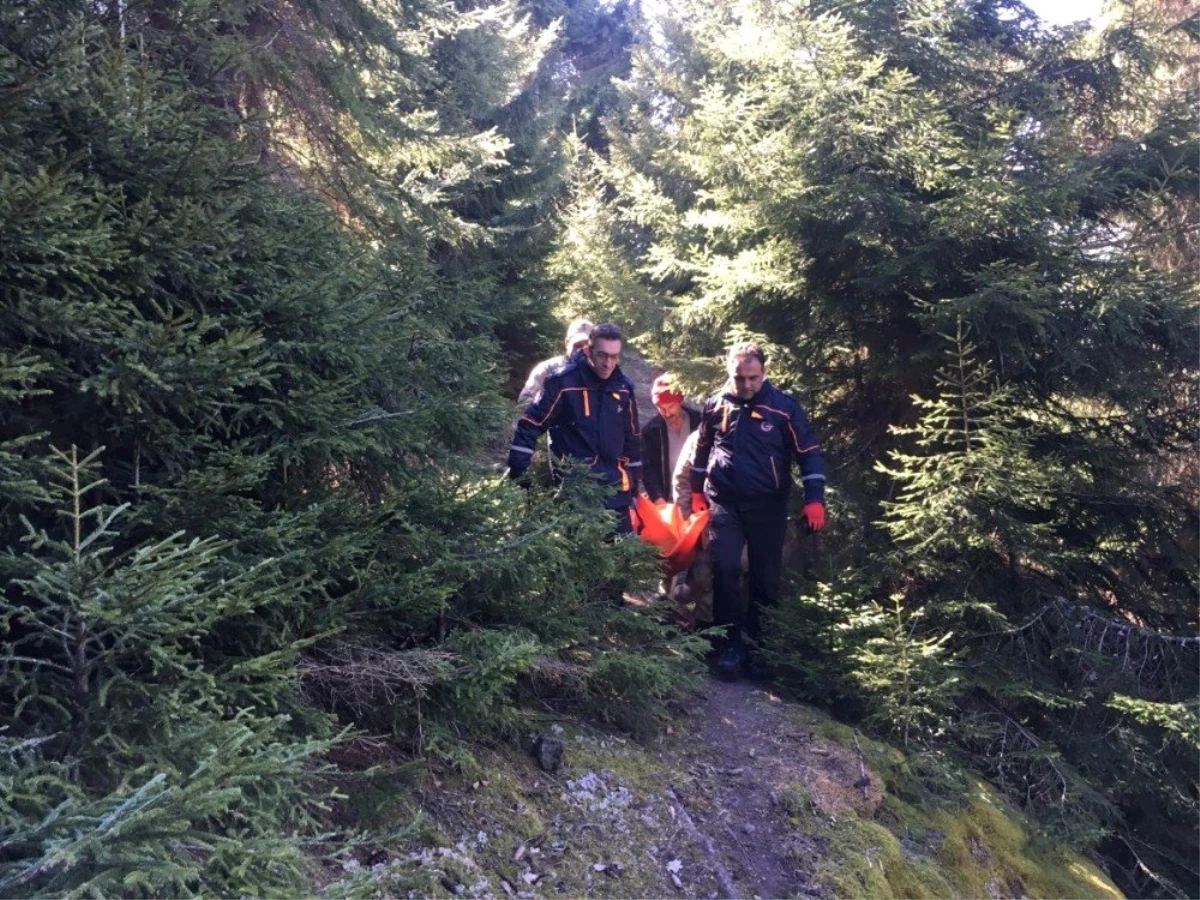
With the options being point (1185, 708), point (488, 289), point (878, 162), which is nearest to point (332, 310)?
point (488, 289)

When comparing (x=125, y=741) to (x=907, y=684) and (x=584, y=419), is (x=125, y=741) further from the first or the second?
(x=907, y=684)

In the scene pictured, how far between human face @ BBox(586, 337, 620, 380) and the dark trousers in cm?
142

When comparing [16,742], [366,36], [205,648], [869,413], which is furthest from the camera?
[869,413]

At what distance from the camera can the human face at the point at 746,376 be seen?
6738 millimetres

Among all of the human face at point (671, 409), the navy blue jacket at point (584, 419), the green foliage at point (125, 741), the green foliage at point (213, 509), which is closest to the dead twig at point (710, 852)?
the green foliage at point (213, 509)

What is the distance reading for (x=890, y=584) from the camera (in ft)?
23.3

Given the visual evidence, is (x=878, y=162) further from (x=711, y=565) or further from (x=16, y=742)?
(x=16, y=742)

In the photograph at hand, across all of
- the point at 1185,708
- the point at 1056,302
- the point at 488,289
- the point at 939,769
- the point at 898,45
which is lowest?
the point at 939,769

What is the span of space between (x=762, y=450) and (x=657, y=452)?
7.01 ft

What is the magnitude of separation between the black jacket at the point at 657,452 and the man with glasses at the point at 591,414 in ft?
5.97

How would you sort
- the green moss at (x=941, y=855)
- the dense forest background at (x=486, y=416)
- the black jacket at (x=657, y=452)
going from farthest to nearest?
the black jacket at (x=657, y=452), the green moss at (x=941, y=855), the dense forest background at (x=486, y=416)

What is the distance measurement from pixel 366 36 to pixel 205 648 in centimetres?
628

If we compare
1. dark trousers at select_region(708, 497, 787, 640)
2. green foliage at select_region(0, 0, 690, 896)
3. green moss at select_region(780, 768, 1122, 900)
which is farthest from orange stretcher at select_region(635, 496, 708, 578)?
green moss at select_region(780, 768, 1122, 900)

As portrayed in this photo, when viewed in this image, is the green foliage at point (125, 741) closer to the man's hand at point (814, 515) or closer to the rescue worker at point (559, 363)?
the rescue worker at point (559, 363)
